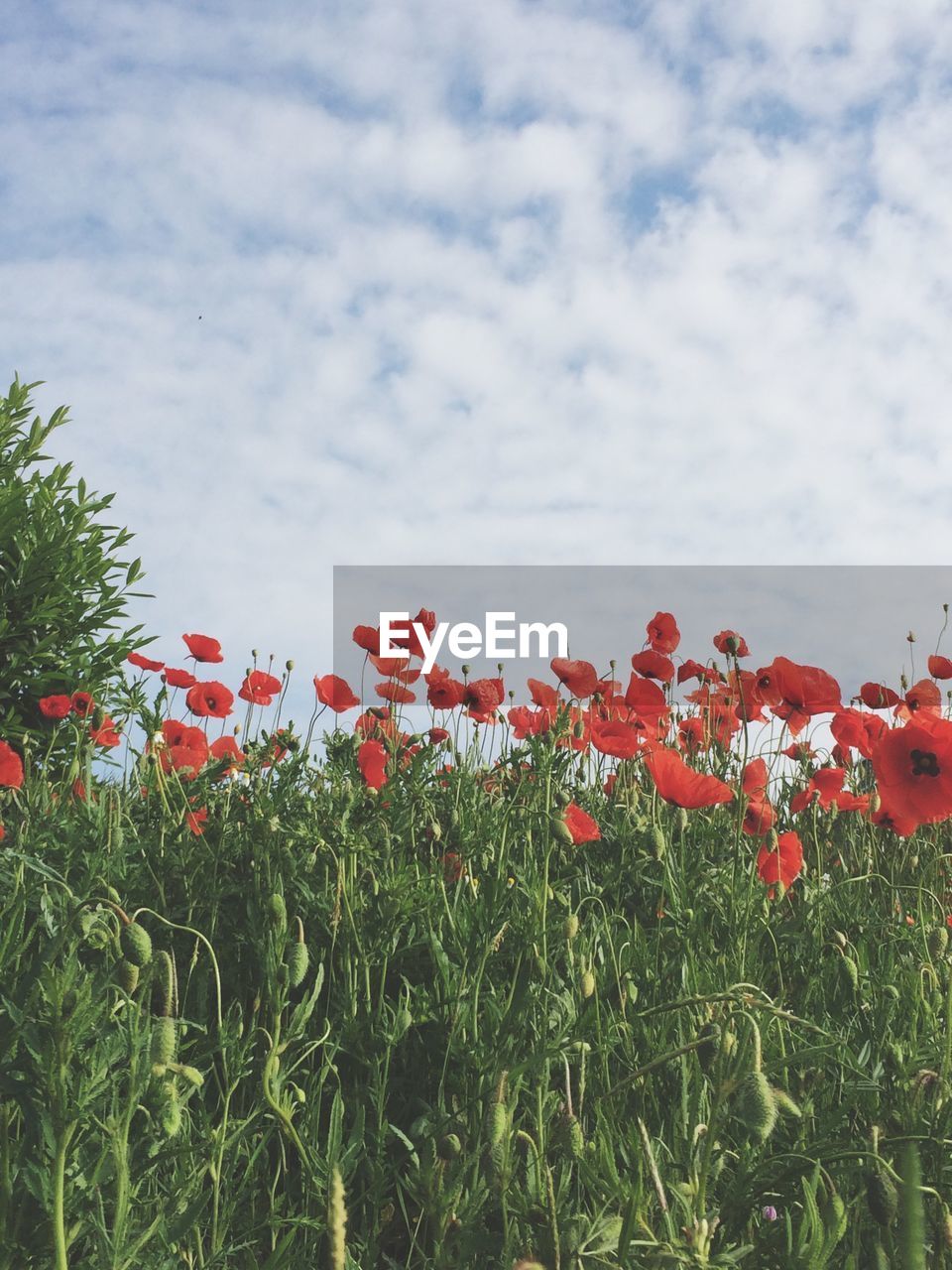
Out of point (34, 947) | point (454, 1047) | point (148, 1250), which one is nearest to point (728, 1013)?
point (454, 1047)

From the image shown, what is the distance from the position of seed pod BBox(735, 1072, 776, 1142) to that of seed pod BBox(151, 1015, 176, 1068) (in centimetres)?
70

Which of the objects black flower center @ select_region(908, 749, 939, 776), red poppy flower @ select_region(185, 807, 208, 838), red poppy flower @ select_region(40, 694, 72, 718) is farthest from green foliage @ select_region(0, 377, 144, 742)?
black flower center @ select_region(908, 749, 939, 776)

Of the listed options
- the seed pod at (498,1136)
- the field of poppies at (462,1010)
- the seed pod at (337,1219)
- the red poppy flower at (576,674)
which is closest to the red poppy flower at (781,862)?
the field of poppies at (462,1010)

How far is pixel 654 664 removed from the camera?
4.11 m

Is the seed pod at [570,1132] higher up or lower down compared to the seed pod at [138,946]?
lower down

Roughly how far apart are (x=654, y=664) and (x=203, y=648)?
1963 mm

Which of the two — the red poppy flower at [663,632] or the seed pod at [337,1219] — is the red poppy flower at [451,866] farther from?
the seed pod at [337,1219]

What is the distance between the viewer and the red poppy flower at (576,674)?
144 inches

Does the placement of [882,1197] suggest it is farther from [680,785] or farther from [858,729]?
[858,729]

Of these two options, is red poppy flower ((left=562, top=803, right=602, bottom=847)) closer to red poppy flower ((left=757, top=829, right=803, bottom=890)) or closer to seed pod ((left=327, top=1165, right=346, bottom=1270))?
red poppy flower ((left=757, top=829, right=803, bottom=890))

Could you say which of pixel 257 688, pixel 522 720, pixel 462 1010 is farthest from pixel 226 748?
pixel 462 1010

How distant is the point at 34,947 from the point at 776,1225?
1.89m

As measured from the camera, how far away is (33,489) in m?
5.95

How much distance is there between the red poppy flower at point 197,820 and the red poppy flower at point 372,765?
509mm
